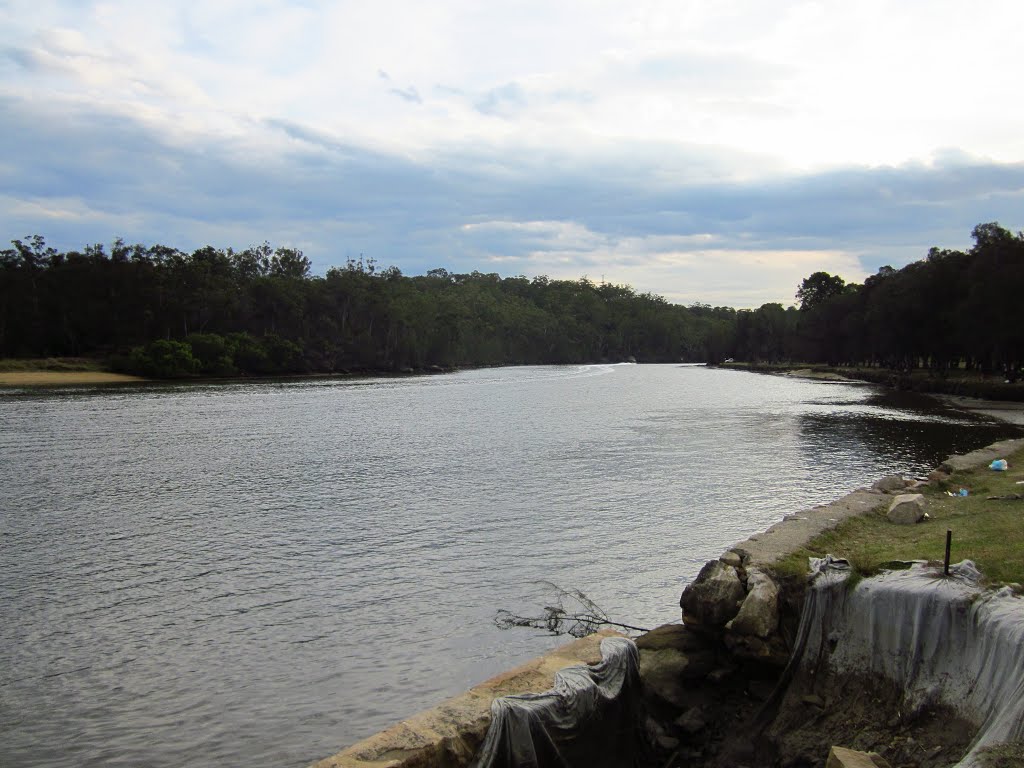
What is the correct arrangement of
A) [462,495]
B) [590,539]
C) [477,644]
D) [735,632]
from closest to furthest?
[735,632]
[477,644]
[590,539]
[462,495]

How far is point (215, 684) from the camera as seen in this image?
1051 centimetres

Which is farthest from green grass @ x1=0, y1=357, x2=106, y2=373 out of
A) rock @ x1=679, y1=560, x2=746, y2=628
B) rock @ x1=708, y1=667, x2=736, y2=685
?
rock @ x1=708, y1=667, x2=736, y2=685

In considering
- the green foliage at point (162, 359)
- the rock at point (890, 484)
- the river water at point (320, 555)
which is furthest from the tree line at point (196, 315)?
the rock at point (890, 484)

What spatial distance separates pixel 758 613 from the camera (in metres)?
9.45

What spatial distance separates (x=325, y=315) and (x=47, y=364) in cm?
5039

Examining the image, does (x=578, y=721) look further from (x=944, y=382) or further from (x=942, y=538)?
(x=944, y=382)

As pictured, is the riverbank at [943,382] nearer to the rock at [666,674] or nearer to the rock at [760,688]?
the rock at [760,688]

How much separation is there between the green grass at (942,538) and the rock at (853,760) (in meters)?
3.06

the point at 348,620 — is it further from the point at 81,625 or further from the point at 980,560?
the point at 980,560

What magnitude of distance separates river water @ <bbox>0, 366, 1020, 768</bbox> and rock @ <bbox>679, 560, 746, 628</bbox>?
8.24 ft

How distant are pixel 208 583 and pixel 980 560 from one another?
42.2ft

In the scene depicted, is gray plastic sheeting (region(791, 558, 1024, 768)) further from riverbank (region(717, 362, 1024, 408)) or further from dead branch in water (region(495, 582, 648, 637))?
riverbank (region(717, 362, 1024, 408))

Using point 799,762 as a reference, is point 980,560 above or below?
above

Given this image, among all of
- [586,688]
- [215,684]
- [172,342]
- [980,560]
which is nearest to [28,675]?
[215,684]
